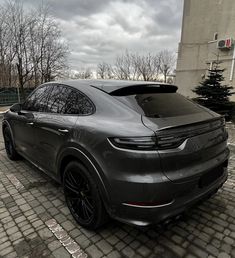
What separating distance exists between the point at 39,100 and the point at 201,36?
17785mm

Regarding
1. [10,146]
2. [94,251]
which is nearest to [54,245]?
[94,251]

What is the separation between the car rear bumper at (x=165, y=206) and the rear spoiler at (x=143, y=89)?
3.31ft

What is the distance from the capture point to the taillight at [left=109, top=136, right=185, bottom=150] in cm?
161

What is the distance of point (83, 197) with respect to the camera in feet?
7.20

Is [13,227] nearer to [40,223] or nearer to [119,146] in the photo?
[40,223]

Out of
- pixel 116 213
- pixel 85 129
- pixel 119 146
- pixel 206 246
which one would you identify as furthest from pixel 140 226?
pixel 85 129

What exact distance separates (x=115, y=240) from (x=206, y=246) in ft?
3.02

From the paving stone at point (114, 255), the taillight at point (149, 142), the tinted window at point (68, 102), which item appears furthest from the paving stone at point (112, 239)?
the tinted window at point (68, 102)

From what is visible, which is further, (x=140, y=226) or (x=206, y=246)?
(x=206, y=246)

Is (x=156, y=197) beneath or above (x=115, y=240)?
above

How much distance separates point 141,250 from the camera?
1.99 m

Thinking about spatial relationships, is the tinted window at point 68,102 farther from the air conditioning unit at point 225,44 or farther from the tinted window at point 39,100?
the air conditioning unit at point 225,44

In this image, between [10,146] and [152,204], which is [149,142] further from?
[10,146]

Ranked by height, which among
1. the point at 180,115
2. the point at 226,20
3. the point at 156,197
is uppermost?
the point at 226,20
